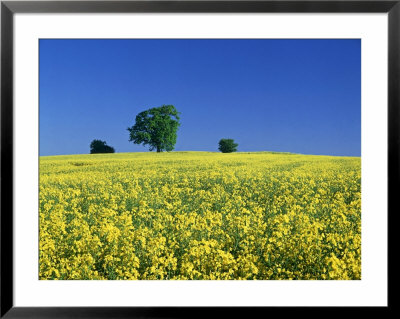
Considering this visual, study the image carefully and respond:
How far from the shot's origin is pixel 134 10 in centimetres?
192

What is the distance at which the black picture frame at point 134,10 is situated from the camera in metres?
1.84

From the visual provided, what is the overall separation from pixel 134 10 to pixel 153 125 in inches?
105

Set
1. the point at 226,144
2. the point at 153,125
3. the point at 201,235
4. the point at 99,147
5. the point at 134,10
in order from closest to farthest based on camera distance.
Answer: the point at 134,10 → the point at 201,235 → the point at 153,125 → the point at 99,147 → the point at 226,144

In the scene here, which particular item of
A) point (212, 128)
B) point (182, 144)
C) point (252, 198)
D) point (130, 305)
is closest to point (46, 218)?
point (130, 305)

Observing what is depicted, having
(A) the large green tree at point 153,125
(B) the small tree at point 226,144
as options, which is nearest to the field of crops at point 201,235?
(A) the large green tree at point 153,125

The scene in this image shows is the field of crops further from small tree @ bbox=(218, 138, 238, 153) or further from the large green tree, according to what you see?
small tree @ bbox=(218, 138, 238, 153)

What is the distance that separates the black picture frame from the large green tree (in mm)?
2596

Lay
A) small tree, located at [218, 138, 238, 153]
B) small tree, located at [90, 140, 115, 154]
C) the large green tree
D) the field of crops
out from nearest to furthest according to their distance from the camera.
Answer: the field of crops
the large green tree
small tree, located at [90, 140, 115, 154]
small tree, located at [218, 138, 238, 153]

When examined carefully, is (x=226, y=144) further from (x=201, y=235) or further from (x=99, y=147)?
(x=201, y=235)

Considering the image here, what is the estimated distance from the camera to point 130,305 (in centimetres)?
188

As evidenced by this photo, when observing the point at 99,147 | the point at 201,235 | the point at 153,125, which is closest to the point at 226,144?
the point at 153,125

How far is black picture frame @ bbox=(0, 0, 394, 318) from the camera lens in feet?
6.03

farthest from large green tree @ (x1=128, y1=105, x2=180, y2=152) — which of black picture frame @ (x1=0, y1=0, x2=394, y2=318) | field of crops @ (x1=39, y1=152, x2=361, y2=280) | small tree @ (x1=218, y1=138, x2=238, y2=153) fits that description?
black picture frame @ (x1=0, y1=0, x2=394, y2=318)

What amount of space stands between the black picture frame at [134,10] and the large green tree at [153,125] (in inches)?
102
